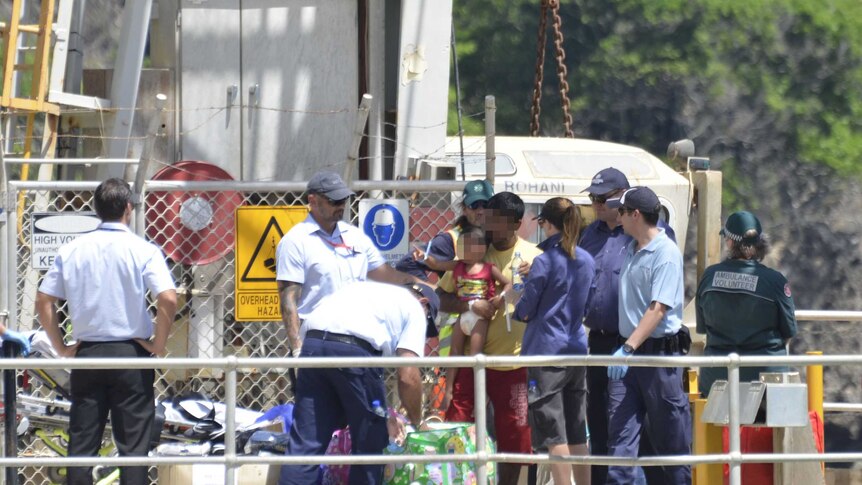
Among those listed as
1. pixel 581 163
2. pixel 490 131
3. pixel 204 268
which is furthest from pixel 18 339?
pixel 581 163

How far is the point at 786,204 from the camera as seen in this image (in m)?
29.5

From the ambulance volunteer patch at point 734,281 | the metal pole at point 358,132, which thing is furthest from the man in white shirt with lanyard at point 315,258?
the ambulance volunteer patch at point 734,281

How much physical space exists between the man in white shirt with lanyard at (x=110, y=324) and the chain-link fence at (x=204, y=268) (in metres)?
1.18

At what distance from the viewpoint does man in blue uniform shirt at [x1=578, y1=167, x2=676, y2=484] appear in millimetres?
A: 7707

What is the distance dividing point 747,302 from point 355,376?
230cm

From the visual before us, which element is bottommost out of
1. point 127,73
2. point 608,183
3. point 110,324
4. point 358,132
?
point 110,324

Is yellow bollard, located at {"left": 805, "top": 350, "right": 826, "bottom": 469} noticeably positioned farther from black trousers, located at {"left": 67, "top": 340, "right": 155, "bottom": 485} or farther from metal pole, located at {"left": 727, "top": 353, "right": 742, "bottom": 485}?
black trousers, located at {"left": 67, "top": 340, "right": 155, "bottom": 485}

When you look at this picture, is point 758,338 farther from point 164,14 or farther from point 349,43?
point 164,14

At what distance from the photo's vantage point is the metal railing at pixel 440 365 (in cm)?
641

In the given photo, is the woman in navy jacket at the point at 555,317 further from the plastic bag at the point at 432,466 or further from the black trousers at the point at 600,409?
the plastic bag at the point at 432,466

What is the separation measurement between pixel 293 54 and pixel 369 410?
4.20m

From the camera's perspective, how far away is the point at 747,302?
24.7 ft

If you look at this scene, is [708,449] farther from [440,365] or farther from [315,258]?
[315,258]

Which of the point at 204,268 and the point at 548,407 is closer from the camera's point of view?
the point at 548,407
